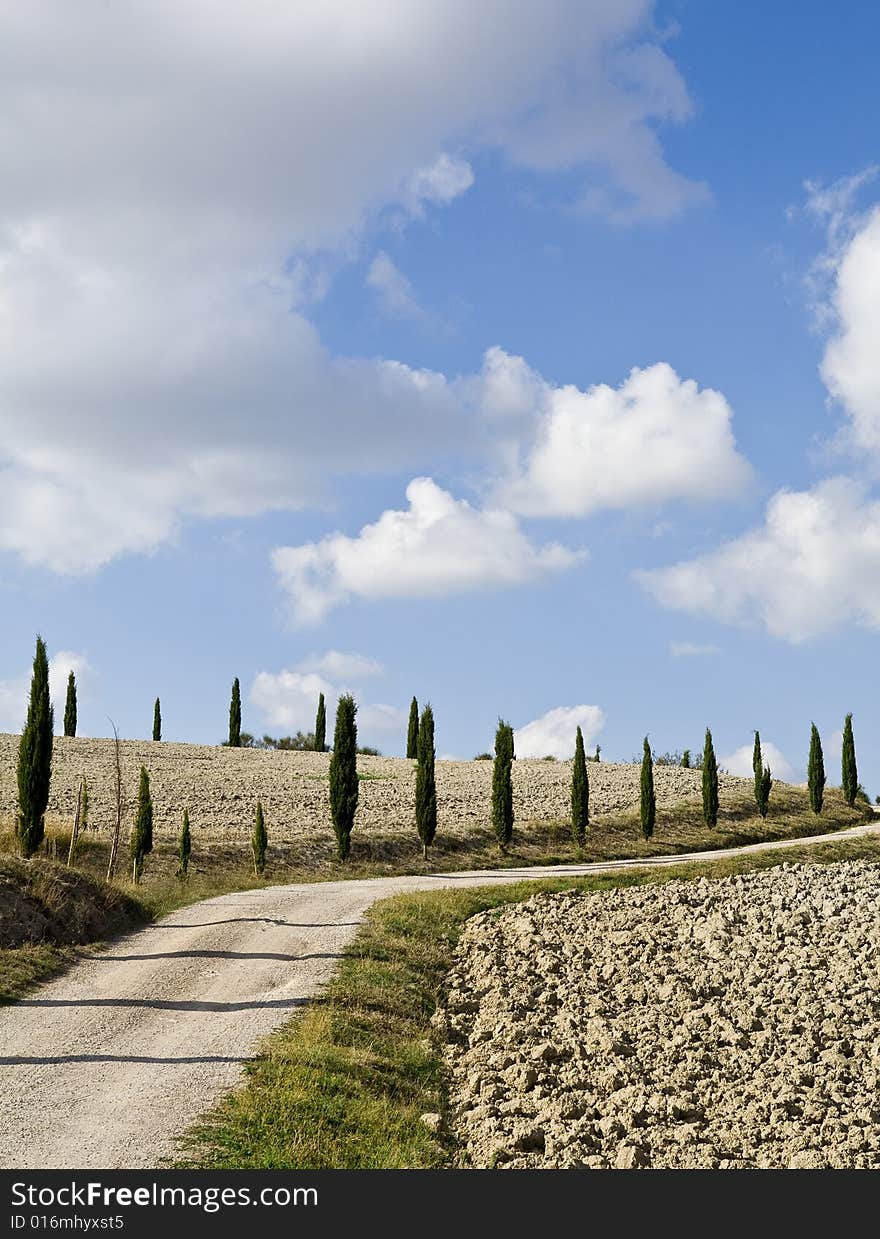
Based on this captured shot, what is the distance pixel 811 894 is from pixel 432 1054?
13.2 metres

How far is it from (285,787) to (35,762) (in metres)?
27.2

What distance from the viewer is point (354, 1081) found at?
13.1m

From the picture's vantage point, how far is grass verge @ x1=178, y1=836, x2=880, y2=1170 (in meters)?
10.8

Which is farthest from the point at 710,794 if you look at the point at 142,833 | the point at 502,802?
the point at 142,833

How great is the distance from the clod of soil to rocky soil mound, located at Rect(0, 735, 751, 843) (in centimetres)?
1705

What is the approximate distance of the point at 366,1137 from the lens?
11.5 metres

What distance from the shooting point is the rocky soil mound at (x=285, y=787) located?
1799 inches

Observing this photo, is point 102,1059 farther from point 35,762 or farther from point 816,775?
point 816,775

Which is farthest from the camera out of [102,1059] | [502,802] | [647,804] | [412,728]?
[412,728]

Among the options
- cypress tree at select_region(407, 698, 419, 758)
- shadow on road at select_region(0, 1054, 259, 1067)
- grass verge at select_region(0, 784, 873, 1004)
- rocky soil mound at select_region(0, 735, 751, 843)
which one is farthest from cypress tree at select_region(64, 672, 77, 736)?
shadow on road at select_region(0, 1054, 259, 1067)

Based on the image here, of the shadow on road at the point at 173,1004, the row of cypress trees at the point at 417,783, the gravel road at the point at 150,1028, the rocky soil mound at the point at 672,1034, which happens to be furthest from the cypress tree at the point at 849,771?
the shadow on road at the point at 173,1004

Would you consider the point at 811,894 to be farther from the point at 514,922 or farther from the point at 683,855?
the point at 683,855

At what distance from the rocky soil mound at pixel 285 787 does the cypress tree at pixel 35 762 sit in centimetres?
1071

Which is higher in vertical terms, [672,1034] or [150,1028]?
[150,1028]
